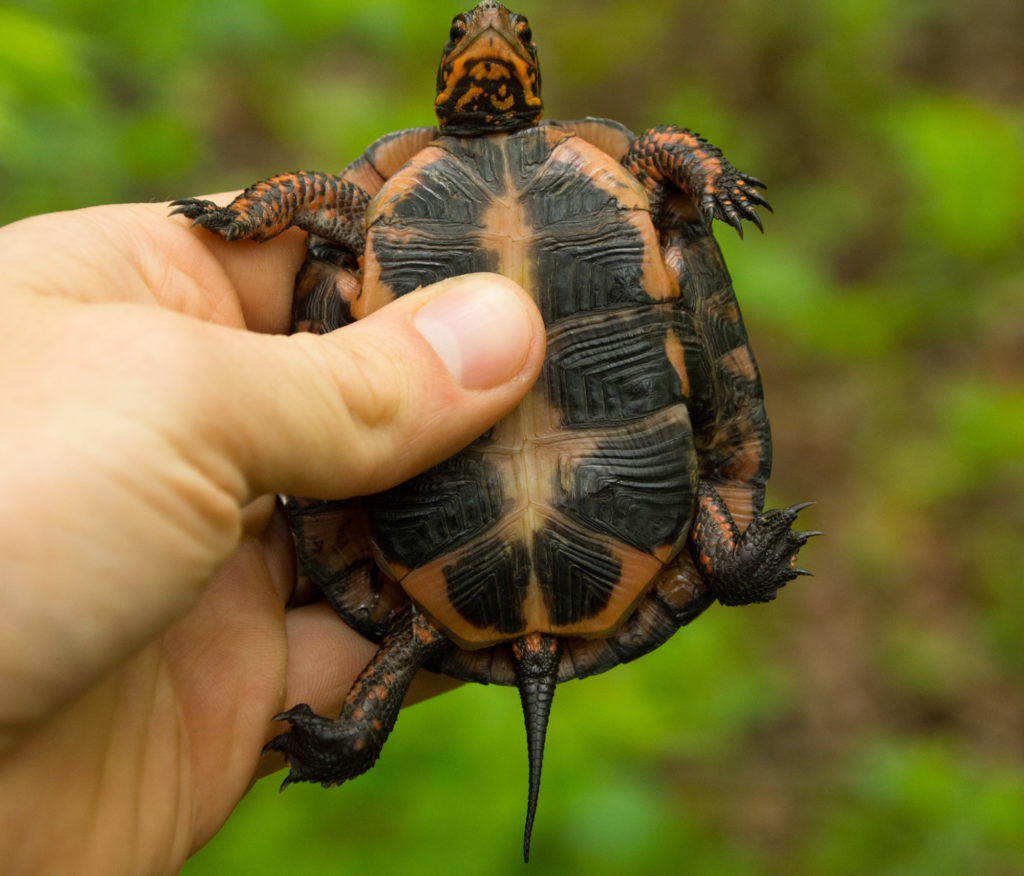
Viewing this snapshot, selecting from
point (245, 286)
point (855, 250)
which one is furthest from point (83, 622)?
point (855, 250)

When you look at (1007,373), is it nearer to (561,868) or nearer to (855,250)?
(855,250)

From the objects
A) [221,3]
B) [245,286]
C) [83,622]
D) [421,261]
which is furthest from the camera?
[221,3]

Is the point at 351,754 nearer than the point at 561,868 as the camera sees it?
Yes

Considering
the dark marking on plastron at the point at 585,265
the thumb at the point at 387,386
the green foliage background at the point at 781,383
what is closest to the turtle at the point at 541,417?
the dark marking on plastron at the point at 585,265

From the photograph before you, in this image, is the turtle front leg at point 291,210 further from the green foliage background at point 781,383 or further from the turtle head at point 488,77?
the green foliage background at point 781,383

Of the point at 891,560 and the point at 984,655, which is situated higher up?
the point at 891,560

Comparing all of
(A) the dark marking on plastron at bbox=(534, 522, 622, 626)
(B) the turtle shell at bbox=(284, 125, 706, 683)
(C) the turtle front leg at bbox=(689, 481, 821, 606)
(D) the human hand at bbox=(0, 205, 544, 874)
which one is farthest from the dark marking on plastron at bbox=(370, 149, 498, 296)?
(C) the turtle front leg at bbox=(689, 481, 821, 606)
